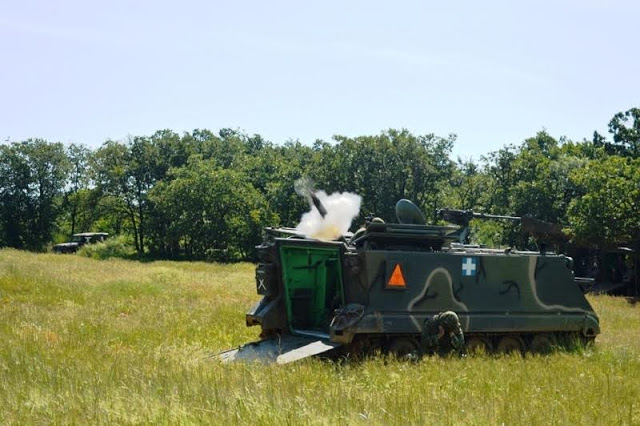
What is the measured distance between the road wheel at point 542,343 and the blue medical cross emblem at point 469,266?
A: 5.76ft

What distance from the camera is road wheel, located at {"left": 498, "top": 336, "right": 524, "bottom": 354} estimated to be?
13453mm

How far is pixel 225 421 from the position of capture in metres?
6.89

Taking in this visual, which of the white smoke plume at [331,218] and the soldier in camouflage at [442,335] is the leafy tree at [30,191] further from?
the soldier in camouflage at [442,335]

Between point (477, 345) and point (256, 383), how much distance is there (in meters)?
5.36

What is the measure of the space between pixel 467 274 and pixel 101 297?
1215 centimetres

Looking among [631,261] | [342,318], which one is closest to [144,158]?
[631,261]

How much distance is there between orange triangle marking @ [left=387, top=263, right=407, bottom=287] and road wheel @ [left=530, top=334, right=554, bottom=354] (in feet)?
9.41

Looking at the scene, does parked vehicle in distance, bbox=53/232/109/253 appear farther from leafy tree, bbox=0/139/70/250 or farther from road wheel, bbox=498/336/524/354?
road wheel, bbox=498/336/524/354

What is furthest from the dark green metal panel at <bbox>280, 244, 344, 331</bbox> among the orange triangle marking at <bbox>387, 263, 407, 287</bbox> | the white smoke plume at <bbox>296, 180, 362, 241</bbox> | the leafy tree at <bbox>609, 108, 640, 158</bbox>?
the leafy tree at <bbox>609, 108, 640, 158</bbox>

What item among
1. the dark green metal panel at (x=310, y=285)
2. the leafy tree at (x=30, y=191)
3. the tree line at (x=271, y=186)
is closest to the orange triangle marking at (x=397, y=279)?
the dark green metal panel at (x=310, y=285)

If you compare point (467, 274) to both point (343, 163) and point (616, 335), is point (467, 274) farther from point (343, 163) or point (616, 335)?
point (343, 163)

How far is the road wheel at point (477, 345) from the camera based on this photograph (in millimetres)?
12734

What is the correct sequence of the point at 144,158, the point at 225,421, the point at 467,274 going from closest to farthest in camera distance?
the point at 225,421 → the point at 467,274 → the point at 144,158

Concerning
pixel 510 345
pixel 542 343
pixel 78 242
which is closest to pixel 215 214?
pixel 78 242
